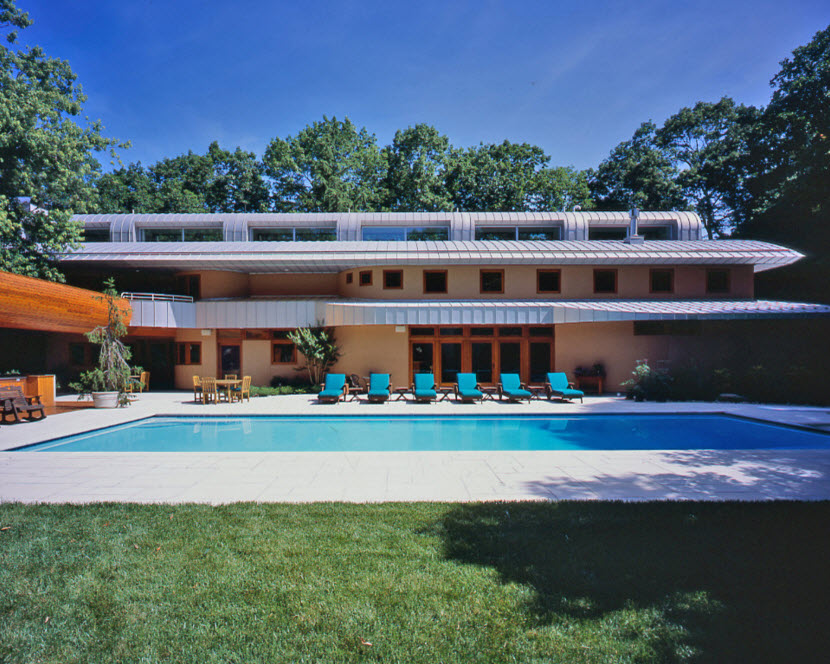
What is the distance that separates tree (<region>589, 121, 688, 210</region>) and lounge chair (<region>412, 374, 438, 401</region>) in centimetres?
2649

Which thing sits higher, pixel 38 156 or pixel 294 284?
pixel 38 156

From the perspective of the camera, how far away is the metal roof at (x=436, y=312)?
49.5ft

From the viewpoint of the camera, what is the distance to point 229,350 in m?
19.2

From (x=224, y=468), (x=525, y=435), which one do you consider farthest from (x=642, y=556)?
(x=525, y=435)

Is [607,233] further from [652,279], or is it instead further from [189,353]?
[189,353]

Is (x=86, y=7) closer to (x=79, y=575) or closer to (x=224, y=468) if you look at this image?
(x=224, y=468)

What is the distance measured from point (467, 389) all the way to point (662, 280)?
10.3 m

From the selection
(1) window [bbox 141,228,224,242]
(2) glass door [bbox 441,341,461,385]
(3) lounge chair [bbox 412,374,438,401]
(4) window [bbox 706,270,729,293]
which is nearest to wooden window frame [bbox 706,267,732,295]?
(4) window [bbox 706,270,729,293]

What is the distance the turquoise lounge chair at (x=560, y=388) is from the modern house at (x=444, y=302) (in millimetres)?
1602

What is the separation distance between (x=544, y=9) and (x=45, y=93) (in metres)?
19.9

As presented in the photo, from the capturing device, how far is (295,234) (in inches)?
845

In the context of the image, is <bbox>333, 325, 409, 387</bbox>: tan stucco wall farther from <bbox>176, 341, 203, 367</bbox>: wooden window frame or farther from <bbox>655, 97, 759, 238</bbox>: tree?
<bbox>655, 97, 759, 238</bbox>: tree

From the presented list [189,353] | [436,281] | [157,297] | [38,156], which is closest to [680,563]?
[436,281]

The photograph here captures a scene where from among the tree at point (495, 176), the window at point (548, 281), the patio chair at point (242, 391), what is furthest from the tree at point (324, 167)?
the patio chair at point (242, 391)
